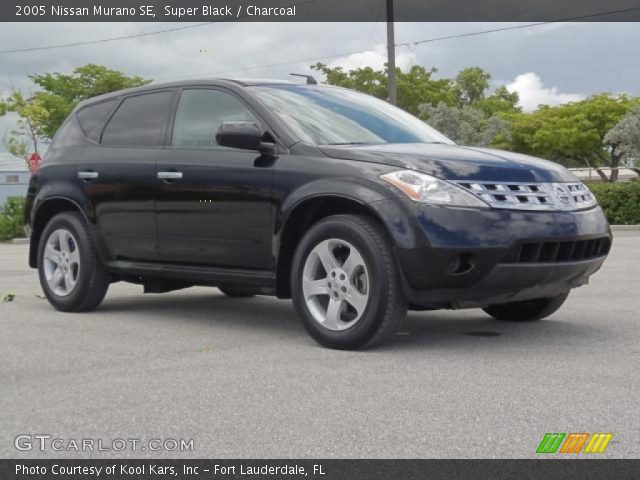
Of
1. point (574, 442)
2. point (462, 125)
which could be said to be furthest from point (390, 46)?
point (462, 125)

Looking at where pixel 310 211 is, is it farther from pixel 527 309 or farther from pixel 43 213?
pixel 43 213

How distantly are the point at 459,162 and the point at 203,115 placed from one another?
84.3 inches

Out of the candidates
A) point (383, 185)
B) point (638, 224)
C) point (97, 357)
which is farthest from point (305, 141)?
point (638, 224)

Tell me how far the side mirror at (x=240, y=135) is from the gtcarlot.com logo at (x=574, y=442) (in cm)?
294

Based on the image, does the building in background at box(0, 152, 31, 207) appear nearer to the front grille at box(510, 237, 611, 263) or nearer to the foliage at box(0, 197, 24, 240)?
the foliage at box(0, 197, 24, 240)

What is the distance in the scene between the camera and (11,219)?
2369 cm

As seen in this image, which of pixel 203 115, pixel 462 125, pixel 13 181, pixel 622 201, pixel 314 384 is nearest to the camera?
pixel 314 384

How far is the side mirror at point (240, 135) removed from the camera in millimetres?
5781

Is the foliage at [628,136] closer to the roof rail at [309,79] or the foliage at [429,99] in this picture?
the foliage at [429,99]

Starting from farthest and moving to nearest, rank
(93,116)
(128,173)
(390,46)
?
(390,46)
(93,116)
(128,173)

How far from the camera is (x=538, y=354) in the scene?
17.4 feet

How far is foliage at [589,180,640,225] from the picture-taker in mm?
22562

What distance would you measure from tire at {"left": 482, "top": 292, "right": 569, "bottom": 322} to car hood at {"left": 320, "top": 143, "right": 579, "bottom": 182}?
98 cm
